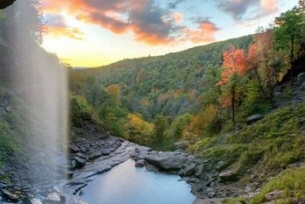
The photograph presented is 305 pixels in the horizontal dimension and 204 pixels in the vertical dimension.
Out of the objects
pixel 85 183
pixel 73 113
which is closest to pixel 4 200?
pixel 85 183

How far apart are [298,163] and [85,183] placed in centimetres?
1753

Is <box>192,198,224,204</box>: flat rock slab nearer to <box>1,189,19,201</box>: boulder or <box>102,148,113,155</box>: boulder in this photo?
<box>1,189,19,201</box>: boulder

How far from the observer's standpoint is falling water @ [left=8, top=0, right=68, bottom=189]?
27594 millimetres

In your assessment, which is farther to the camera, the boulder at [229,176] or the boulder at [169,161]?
the boulder at [169,161]

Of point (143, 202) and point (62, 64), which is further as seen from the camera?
point (62, 64)

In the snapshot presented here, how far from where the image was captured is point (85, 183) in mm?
28344

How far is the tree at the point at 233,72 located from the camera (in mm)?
42750

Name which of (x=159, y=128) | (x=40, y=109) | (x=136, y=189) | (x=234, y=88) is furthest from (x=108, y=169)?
(x=159, y=128)

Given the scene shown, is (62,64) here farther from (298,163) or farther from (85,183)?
(298,163)

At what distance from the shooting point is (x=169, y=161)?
36312 mm

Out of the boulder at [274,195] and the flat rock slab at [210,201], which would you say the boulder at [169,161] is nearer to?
the flat rock slab at [210,201]

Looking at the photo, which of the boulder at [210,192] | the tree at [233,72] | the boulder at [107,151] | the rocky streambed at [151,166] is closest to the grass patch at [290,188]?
the rocky streambed at [151,166]

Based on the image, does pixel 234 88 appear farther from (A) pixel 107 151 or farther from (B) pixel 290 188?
(B) pixel 290 188

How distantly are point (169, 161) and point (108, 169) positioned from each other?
6.87m
